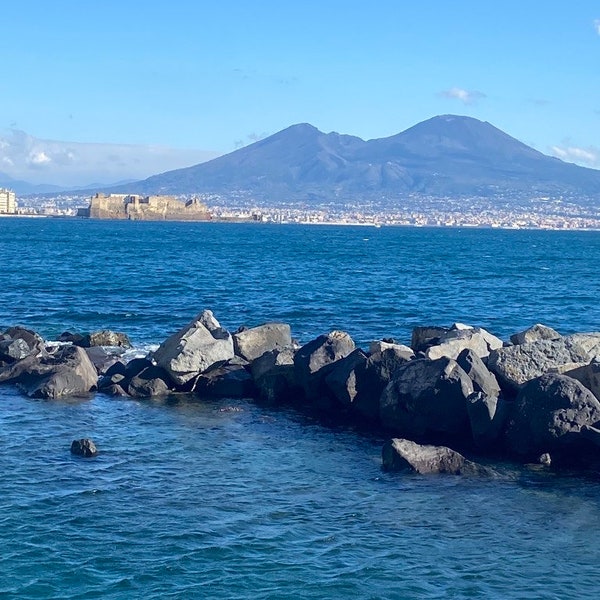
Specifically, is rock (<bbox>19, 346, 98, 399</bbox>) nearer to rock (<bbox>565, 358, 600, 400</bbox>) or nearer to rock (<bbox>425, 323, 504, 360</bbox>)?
rock (<bbox>425, 323, 504, 360</bbox>)

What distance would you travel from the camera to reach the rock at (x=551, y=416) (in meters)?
15.1

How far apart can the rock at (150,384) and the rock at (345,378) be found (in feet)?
11.3

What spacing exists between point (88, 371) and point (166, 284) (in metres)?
25.1

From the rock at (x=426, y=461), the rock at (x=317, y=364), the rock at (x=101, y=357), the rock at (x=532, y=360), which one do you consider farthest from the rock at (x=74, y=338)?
the rock at (x=426, y=461)

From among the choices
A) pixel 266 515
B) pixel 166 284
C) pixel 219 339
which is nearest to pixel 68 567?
pixel 266 515

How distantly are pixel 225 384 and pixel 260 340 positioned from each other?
2.32 metres

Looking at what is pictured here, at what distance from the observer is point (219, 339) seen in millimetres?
20156

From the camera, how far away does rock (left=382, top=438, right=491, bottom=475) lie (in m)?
14.4

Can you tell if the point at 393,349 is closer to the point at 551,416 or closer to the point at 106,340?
the point at 551,416

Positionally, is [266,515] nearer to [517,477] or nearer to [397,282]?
[517,477]

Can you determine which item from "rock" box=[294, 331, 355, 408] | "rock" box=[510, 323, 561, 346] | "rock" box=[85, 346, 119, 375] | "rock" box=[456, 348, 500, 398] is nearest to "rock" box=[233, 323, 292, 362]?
"rock" box=[294, 331, 355, 408]

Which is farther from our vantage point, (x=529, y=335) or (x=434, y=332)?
(x=434, y=332)

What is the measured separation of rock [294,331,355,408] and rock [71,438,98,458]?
5221 mm

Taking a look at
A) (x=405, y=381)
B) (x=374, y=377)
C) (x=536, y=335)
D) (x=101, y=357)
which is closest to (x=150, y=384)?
(x=101, y=357)
